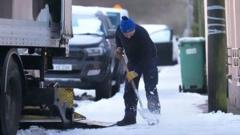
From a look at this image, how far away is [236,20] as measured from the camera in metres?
11.3

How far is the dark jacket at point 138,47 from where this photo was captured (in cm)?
998

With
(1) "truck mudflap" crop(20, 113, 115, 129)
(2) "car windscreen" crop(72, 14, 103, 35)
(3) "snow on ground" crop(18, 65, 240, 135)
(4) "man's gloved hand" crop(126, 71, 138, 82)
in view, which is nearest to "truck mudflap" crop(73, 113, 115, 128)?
(1) "truck mudflap" crop(20, 113, 115, 129)

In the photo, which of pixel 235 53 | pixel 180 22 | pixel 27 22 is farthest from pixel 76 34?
pixel 180 22

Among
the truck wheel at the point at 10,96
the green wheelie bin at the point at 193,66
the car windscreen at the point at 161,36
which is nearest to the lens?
the truck wheel at the point at 10,96

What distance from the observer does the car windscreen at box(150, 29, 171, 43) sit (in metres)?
29.7

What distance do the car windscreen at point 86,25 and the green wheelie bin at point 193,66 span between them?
201cm

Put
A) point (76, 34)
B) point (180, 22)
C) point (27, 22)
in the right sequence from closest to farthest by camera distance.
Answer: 1. point (27, 22)
2. point (76, 34)
3. point (180, 22)

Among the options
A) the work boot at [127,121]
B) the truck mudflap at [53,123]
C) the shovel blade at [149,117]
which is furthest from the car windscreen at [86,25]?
the truck mudflap at [53,123]

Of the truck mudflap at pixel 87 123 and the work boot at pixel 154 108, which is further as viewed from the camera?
the work boot at pixel 154 108

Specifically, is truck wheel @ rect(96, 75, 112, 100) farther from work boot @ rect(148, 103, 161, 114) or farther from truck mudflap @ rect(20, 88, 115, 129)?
truck mudflap @ rect(20, 88, 115, 129)

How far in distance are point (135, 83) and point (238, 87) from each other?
225 cm

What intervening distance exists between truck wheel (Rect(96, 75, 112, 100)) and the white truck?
4616mm

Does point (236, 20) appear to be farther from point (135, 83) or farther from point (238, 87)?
point (135, 83)

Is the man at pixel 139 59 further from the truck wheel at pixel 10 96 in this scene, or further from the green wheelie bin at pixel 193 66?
the green wheelie bin at pixel 193 66
